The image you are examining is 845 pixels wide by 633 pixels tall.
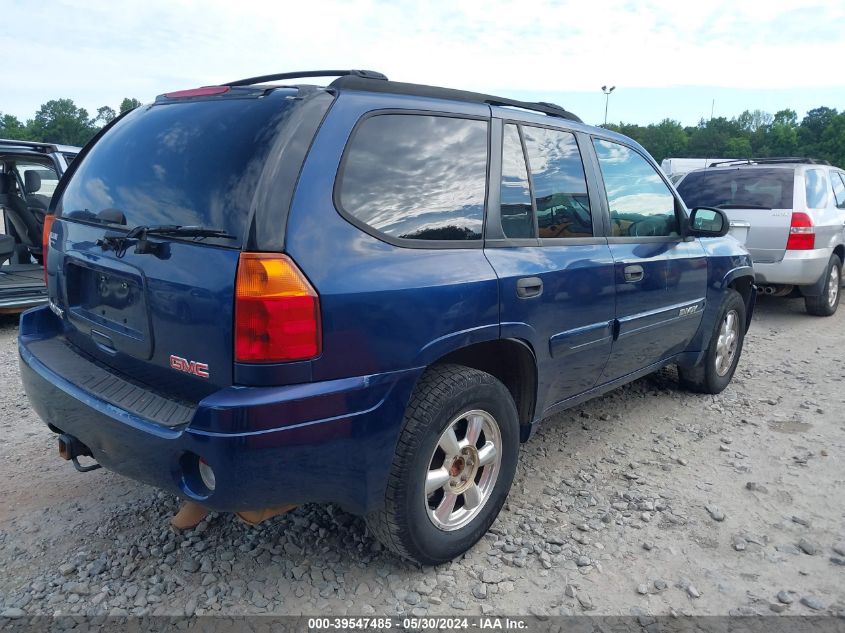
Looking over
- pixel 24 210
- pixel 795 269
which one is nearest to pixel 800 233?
pixel 795 269

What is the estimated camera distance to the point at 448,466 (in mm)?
2545

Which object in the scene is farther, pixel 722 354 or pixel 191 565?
pixel 722 354

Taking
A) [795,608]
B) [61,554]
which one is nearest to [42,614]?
[61,554]

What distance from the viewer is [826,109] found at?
73.4m

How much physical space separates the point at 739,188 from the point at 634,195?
4538 mm

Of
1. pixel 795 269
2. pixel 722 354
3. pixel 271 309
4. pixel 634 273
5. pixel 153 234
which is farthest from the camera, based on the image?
pixel 795 269

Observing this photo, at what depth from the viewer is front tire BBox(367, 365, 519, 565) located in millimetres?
2328

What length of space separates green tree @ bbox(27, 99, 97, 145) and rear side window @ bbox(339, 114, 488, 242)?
7288 cm

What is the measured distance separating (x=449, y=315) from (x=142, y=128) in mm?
1489

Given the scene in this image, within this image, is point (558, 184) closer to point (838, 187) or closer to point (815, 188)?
point (815, 188)

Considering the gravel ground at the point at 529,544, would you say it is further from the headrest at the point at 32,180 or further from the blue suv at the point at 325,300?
the headrest at the point at 32,180

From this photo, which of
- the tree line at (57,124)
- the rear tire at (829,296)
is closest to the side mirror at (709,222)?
the rear tire at (829,296)

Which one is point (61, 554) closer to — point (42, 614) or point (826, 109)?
point (42, 614)

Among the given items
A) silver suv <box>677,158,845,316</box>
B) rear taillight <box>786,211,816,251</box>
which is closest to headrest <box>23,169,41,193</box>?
silver suv <box>677,158,845,316</box>
